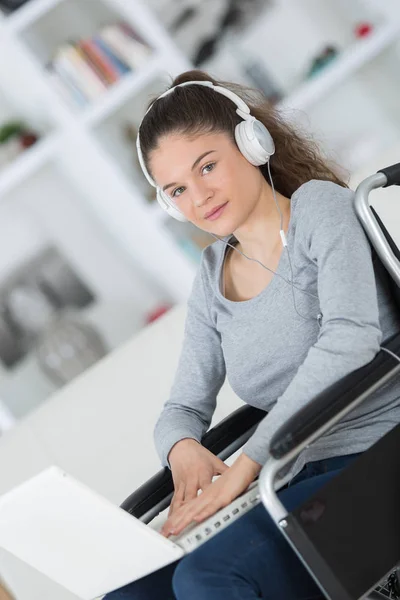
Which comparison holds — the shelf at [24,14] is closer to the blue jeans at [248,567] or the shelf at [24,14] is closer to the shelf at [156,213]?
the shelf at [156,213]

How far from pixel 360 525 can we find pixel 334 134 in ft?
9.79

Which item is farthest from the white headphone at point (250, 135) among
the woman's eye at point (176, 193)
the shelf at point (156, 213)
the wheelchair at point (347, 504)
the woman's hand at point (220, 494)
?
the shelf at point (156, 213)

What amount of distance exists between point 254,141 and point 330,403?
1.64 ft

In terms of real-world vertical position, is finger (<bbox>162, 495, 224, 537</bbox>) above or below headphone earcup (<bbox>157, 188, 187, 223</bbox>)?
below

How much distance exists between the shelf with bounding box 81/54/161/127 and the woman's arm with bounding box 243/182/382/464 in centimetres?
219

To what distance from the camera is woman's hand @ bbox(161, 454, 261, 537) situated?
1.29m

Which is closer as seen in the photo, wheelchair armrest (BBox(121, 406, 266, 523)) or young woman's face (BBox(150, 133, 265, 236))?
young woman's face (BBox(150, 133, 265, 236))

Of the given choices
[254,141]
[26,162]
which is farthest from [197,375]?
[26,162]

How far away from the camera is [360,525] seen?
45.4 inches

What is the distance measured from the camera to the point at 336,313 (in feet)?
4.21

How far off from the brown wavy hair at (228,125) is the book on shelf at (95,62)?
1838 mm

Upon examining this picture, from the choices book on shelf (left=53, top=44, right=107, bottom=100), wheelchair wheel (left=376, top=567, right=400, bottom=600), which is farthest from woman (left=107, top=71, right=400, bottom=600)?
book on shelf (left=53, top=44, right=107, bottom=100)

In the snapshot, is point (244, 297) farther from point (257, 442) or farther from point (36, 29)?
point (36, 29)

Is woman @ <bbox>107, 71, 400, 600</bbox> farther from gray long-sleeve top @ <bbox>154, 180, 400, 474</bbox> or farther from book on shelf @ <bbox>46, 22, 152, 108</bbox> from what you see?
book on shelf @ <bbox>46, 22, 152, 108</bbox>
